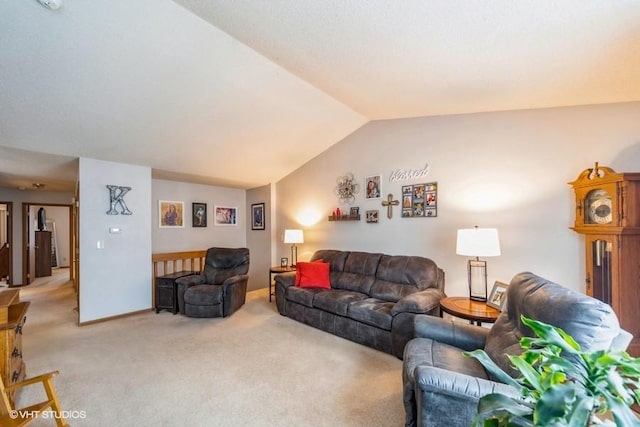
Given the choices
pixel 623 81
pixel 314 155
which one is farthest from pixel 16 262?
pixel 623 81

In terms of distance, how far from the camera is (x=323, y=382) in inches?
94.9

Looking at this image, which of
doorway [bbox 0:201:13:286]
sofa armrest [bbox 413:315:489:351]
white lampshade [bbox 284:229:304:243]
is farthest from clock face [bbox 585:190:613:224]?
doorway [bbox 0:201:13:286]

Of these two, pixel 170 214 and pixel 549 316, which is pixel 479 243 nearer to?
pixel 549 316

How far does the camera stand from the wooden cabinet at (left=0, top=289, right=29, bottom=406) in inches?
77.5

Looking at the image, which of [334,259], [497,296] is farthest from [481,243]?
[334,259]

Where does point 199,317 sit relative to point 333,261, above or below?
below

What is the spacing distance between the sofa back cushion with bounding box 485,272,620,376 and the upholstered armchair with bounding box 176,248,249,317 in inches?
132

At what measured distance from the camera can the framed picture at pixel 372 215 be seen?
434 cm

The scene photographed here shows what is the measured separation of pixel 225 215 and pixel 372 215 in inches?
137

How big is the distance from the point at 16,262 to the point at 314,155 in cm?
719

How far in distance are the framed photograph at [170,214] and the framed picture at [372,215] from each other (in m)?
Result: 3.67

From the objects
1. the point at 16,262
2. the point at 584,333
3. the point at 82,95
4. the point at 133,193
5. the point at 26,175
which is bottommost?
the point at 16,262

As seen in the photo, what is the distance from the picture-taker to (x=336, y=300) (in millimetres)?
3479

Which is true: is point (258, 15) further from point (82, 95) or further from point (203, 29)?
point (82, 95)
